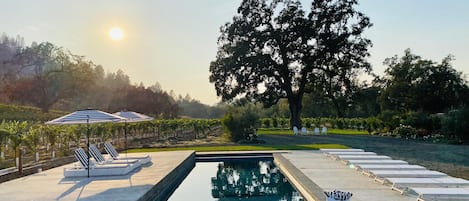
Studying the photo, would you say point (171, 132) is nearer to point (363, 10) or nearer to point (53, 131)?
point (53, 131)

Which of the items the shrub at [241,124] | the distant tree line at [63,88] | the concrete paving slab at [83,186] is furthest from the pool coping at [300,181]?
the distant tree line at [63,88]

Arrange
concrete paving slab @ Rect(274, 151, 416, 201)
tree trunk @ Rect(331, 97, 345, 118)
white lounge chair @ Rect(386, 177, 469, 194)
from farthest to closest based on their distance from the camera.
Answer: tree trunk @ Rect(331, 97, 345, 118)
white lounge chair @ Rect(386, 177, 469, 194)
concrete paving slab @ Rect(274, 151, 416, 201)

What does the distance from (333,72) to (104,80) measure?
204ft

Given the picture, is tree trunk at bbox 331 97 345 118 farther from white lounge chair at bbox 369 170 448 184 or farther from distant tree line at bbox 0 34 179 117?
white lounge chair at bbox 369 170 448 184

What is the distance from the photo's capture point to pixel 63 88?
49.5 metres

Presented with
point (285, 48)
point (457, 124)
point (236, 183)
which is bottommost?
point (236, 183)

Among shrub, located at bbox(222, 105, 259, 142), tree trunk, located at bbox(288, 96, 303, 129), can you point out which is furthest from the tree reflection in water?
tree trunk, located at bbox(288, 96, 303, 129)

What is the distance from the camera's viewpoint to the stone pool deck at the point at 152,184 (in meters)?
8.45

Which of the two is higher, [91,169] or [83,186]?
[91,169]

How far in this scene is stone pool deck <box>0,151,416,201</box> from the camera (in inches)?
332

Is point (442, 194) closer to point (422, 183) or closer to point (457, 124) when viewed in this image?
point (422, 183)

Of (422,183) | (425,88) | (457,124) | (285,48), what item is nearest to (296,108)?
(285,48)

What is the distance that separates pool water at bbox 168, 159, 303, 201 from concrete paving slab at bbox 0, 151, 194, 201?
2.86 feet

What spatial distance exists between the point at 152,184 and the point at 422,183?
539cm
